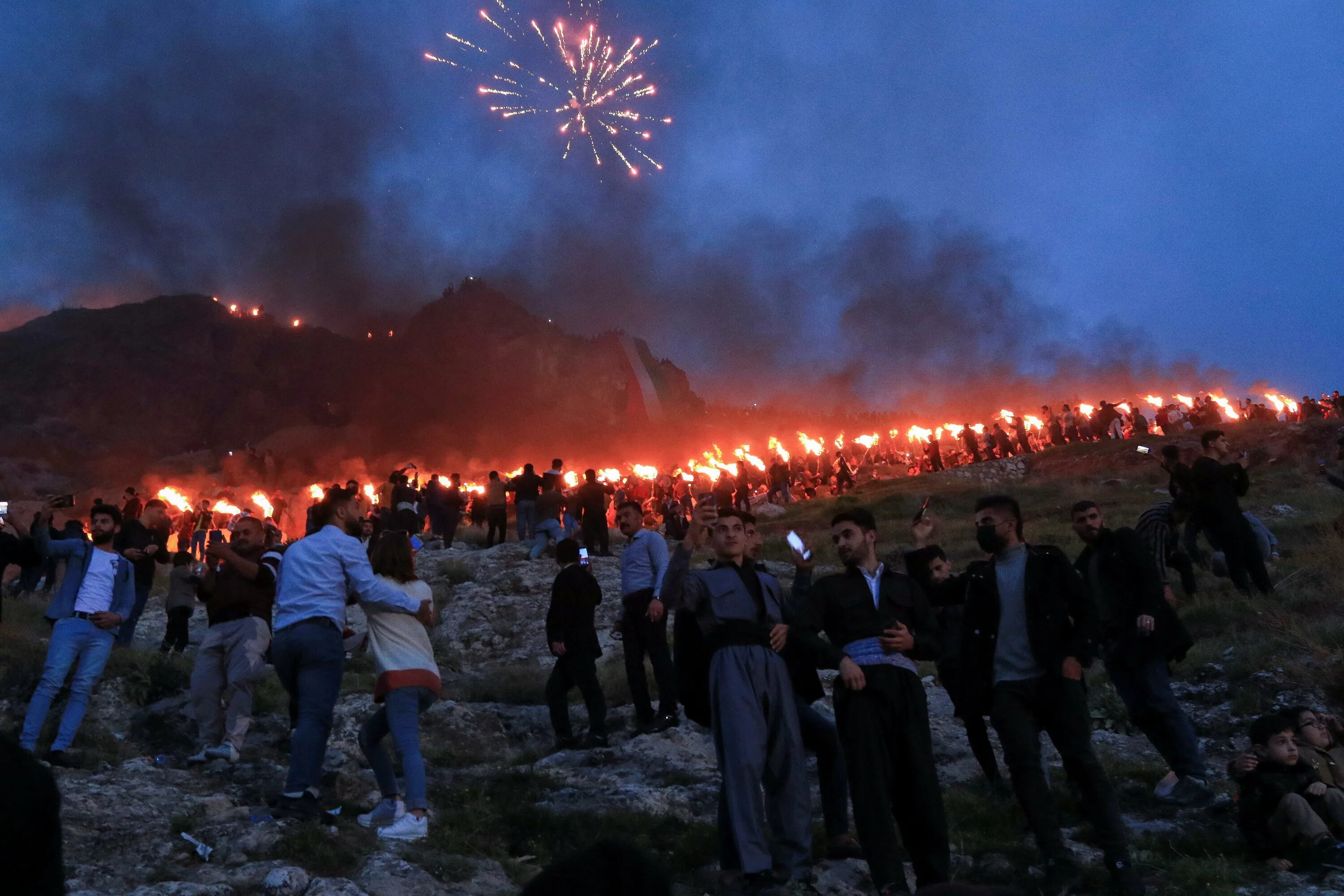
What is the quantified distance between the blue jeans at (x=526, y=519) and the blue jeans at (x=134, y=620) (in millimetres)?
8808

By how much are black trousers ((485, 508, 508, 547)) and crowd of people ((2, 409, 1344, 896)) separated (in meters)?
13.5

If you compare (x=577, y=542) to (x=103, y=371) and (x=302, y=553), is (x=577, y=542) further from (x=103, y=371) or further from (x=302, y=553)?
(x=103, y=371)

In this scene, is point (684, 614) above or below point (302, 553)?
below

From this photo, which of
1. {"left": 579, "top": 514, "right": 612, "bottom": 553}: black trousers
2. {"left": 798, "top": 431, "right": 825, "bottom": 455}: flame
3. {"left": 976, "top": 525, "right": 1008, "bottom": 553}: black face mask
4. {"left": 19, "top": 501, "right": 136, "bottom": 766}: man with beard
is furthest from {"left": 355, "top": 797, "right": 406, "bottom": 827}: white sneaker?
{"left": 798, "top": 431, "right": 825, "bottom": 455}: flame

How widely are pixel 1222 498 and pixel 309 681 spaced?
30.6 feet

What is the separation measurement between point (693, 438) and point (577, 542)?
7593 centimetres

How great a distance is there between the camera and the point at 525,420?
77000mm

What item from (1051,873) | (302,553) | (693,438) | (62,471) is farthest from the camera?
(693,438)

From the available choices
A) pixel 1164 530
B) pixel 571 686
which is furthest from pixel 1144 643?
pixel 571 686

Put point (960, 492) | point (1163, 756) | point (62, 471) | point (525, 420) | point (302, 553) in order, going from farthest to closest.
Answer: point (525, 420) < point (62, 471) < point (960, 492) < point (1163, 756) < point (302, 553)

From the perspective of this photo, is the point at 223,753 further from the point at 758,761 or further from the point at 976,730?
→ the point at 976,730

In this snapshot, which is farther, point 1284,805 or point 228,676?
point 228,676

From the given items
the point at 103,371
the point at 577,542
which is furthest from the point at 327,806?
the point at 103,371

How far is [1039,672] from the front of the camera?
19.1ft
